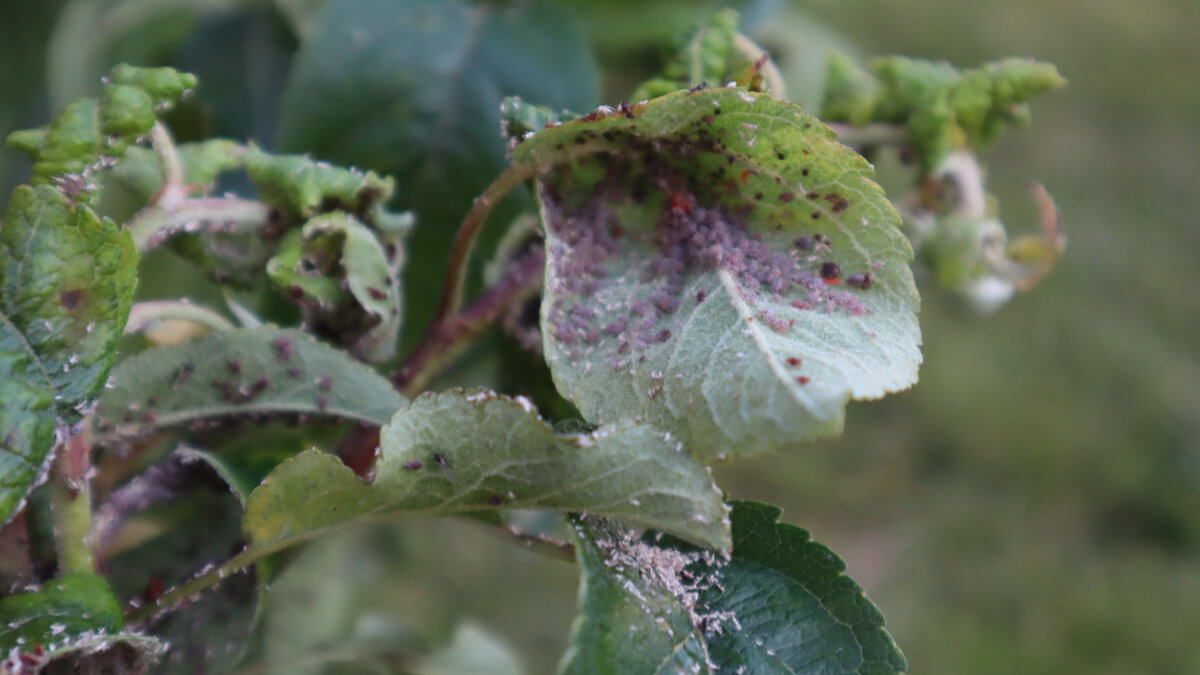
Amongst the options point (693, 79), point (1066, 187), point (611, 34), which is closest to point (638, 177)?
point (693, 79)

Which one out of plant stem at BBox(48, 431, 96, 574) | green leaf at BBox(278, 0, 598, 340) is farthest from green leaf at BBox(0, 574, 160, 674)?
green leaf at BBox(278, 0, 598, 340)

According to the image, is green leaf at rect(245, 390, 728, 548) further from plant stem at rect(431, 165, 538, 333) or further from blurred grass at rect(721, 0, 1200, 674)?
blurred grass at rect(721, 0, 1200, 674)

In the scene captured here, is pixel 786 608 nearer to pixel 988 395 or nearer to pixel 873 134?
pixel 873 134

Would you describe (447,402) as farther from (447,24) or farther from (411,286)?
(447,24)

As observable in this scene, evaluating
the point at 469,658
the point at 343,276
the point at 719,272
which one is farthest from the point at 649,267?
the point at 469,658

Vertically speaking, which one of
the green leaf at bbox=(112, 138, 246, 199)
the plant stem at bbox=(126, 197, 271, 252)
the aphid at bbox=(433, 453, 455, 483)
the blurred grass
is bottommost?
the blurred grass
